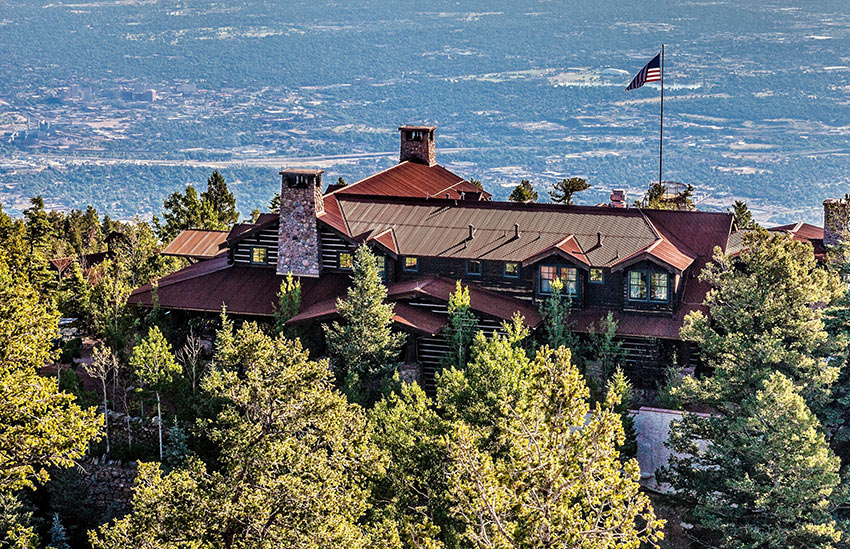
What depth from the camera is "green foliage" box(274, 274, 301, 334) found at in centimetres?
5022

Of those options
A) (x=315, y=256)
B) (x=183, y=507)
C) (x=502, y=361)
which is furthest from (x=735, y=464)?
(x=315, y=256)

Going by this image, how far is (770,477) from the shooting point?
38.5 m

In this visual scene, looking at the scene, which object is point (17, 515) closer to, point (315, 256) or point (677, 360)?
point (315, 256)

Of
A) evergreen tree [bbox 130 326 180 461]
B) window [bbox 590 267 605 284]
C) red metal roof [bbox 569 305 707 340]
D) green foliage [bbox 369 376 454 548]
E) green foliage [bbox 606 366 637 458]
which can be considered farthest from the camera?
window [bbox 590 267 605 284]

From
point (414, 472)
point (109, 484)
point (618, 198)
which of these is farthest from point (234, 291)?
point (618, 198)

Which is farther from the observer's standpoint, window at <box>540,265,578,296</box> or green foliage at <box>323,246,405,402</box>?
window at <box>540,265,578,296</box>

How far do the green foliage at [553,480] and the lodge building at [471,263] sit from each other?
828 inches

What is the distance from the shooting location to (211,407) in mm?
43969

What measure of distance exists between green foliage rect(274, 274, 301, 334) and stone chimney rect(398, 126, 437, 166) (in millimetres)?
20146

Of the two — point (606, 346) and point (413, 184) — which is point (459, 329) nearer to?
point (606, 346)

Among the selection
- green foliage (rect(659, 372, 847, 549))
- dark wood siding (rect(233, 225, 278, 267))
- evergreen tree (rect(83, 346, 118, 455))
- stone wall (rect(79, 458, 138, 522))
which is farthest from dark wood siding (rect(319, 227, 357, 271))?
green foliage (rect(659, 372, 847, 549))

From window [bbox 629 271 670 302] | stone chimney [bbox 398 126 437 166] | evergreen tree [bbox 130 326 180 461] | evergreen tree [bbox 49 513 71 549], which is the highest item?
stone chimney [bbox 398 126 437 166]

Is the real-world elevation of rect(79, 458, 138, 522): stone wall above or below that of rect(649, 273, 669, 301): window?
below

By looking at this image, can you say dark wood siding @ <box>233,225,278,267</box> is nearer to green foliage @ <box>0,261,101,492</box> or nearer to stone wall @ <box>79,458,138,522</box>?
stone wall @ <box>79,458,138,522</box>
